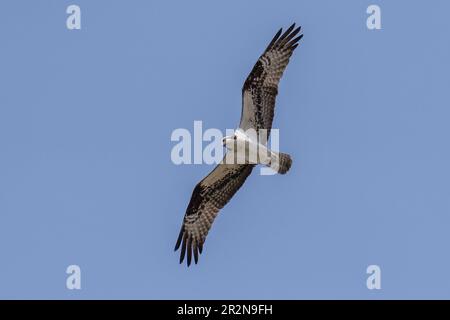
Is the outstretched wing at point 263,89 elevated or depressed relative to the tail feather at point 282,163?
elevated

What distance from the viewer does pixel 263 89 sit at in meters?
16.1

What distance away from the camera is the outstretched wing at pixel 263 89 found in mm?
16062

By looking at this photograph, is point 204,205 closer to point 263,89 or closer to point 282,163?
point 282,163

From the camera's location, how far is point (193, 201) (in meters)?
17.0

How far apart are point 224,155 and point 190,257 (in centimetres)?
170

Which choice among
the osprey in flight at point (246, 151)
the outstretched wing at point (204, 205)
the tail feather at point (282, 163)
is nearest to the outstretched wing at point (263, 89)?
the osprey in flight at point (246, 151)

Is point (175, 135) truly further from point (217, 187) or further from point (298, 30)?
point (298, 30)

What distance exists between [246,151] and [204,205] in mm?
1344

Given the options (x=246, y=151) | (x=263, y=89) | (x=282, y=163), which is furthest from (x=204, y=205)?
(x=263, y=89)

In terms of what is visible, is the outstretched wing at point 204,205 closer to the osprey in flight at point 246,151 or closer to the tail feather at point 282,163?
the osprey in flight at point 246,151

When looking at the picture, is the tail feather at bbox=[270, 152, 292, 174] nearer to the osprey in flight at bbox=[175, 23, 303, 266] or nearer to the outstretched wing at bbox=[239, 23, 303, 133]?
the osprey in flight at bbox=[175, 23, 303, 266]

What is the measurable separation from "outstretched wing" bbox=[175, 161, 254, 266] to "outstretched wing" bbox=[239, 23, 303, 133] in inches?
38.0
